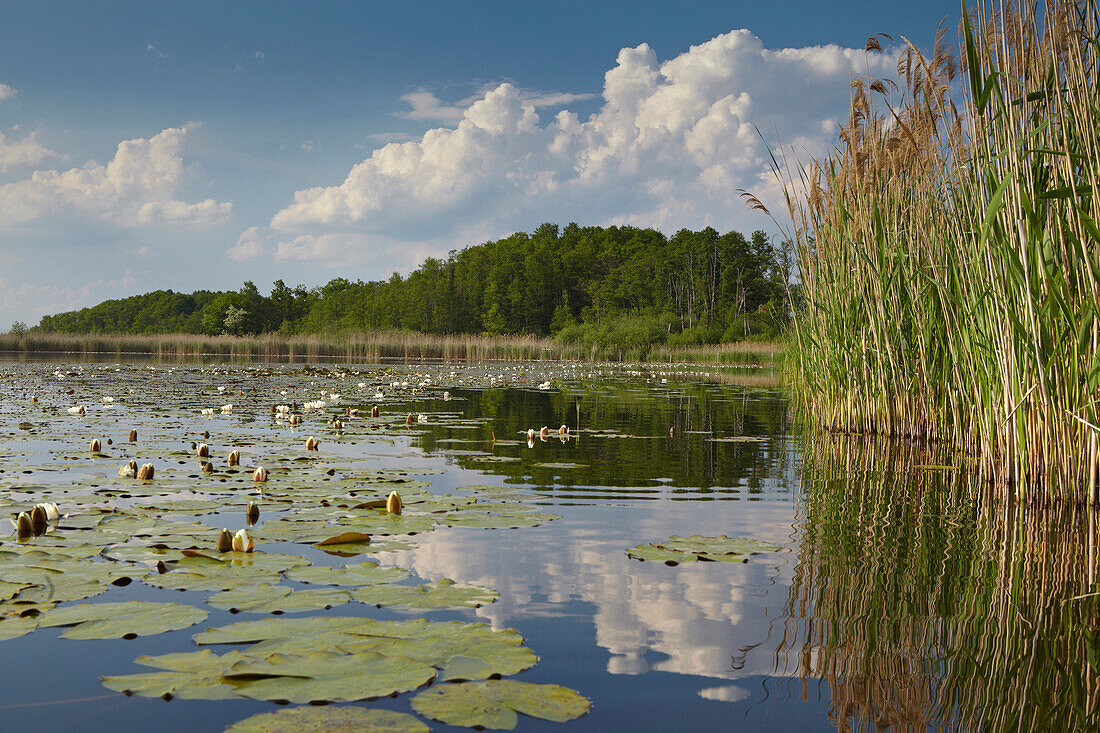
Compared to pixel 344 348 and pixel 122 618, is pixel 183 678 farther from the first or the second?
pixel 344 348

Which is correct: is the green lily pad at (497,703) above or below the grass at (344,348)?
below

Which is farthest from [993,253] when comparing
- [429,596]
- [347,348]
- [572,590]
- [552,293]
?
[552,293]

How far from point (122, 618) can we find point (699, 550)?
2.01 meters

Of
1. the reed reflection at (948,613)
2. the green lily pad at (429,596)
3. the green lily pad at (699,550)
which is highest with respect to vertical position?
the green lily pad at (429,596)

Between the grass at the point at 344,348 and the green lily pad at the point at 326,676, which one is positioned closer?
the green lily pad at the point at 326,676

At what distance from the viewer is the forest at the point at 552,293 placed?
210 feet

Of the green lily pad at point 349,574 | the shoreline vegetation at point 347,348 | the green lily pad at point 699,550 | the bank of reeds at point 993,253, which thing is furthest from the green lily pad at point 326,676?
the shoreline vegetation at point 347,348

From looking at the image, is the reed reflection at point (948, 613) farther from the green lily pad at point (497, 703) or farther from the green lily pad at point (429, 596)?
the green lily pad at point (429, 596)

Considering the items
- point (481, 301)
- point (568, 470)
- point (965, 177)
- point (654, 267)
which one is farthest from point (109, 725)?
point (481, 301)

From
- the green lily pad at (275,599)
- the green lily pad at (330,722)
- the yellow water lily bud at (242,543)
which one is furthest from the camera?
the yellow water lily bud at (242,543)

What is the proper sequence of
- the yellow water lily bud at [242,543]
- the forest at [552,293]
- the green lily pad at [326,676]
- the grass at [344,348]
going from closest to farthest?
the green lily pad at [326,676] < the yellow water lily bud at [242,543] < the grass at [344,348] < the forest at [552,293]

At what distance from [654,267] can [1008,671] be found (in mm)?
68726

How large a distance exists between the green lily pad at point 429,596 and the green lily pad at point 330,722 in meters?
0.69

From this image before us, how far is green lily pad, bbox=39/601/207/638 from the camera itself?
200 centimetres
